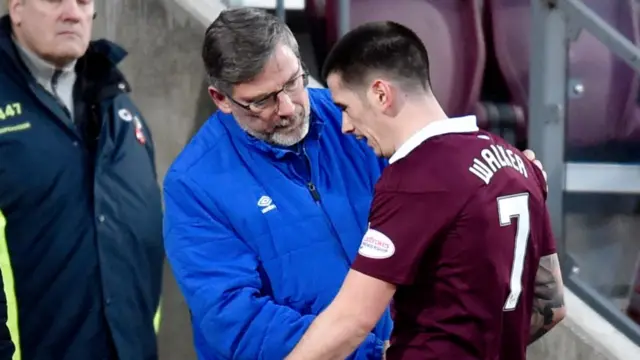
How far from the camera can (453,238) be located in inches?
55.1

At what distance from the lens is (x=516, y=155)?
4.93 ft

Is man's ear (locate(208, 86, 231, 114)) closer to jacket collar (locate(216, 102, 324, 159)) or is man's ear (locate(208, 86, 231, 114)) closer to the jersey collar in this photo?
jacket collar (locate(216, 102, 324, 159))

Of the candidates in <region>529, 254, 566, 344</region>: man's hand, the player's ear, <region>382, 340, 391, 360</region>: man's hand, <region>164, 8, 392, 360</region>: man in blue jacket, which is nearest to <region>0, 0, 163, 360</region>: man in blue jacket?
<region>164, 8, 392, 360</region>: man in blue jacket

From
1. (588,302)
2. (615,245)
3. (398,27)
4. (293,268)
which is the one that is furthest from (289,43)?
(615,245)

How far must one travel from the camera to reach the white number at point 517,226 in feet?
4.66

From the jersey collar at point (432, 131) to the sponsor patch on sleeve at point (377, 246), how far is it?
0.12 metres

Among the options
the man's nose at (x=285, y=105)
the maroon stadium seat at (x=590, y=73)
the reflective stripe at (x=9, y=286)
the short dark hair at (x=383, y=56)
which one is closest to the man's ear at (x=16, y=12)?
the reflective stripe at (x=9, y=286)

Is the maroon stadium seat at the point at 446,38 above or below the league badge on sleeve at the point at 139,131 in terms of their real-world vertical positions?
below

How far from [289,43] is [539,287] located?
0.63 m

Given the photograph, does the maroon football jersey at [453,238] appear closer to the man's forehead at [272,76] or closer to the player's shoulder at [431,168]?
the player's shoulder at [431,168]

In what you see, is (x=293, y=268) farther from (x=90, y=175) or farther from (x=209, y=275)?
(x=90, y=175)

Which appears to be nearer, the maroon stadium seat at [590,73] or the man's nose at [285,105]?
the man's nose at [285,105]

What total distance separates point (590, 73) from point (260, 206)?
167 centimetres

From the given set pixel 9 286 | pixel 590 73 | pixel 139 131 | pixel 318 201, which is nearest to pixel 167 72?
pixel 139 131
